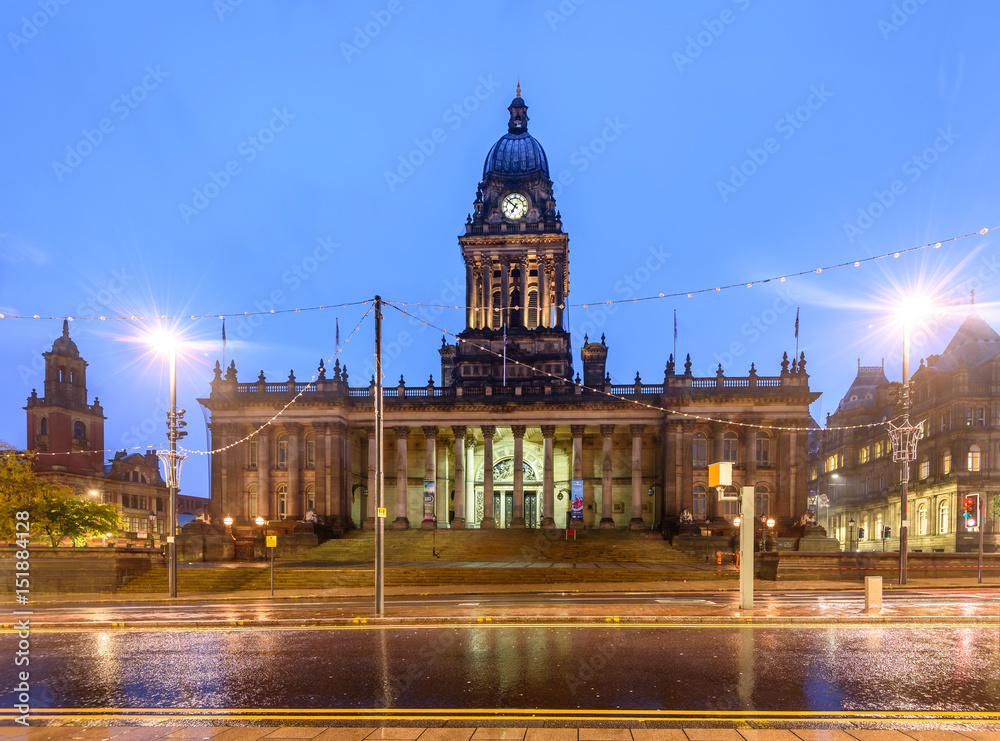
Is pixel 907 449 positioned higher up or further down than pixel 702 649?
higher up

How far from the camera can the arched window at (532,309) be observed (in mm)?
70825

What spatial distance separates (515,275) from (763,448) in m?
29.4

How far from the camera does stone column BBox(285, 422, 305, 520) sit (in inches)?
2302

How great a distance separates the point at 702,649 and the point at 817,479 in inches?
3872

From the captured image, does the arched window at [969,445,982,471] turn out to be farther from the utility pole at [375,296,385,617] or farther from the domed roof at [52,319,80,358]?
the domed roof at [52,319,80,358]

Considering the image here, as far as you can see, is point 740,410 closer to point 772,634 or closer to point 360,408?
point 360,408

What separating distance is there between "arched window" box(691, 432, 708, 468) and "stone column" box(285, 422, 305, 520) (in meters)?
34.1

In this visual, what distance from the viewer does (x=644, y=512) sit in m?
61.7

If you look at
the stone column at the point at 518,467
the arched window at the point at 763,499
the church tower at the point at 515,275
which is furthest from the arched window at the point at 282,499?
the arched window at the point at 763,499

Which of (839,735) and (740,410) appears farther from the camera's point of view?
(740,410)

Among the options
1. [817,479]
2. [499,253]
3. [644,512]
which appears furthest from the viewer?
[817,479]

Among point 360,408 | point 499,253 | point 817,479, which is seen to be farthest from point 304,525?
point 817,479

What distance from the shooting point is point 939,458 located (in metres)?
62.8

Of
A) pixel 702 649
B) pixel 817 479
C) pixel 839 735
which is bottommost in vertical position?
pixel 817 479
